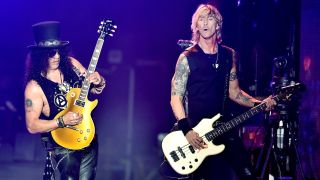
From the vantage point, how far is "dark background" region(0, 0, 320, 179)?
18.0 ft

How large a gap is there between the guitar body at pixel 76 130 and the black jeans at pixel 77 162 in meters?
0.06

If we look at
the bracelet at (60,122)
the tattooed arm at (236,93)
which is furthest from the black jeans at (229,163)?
the bracelet at (60,122)

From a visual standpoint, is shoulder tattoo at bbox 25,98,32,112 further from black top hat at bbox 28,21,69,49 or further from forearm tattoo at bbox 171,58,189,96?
forearm tattoo at bbox 171,58,189,96

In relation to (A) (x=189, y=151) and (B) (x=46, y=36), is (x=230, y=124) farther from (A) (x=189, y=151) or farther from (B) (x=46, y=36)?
(B) (x=46, y=36)

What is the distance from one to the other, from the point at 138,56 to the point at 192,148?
9.54ft

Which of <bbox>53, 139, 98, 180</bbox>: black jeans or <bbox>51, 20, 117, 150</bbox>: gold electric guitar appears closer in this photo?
<bbox>53, 139, 98, 180</bbox>: black jeans

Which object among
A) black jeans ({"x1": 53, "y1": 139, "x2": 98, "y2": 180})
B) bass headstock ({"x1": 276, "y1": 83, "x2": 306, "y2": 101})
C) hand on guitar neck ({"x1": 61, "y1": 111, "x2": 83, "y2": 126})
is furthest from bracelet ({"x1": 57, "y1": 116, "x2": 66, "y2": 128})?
bass headstock ({"x1": 276, "y1": 83, "x2": 306, "y2": 101})

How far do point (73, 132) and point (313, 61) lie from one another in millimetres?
3111

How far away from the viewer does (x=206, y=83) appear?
438cm

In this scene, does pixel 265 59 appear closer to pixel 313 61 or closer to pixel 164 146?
pixel 313 61

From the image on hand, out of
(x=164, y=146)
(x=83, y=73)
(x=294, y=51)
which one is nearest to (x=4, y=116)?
(x=83, y=73)

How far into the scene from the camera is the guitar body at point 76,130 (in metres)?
4.21

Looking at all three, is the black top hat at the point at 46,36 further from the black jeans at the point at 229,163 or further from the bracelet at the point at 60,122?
the black jeans at the point at 229,163

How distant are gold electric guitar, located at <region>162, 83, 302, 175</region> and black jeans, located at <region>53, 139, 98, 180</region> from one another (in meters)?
0.74
